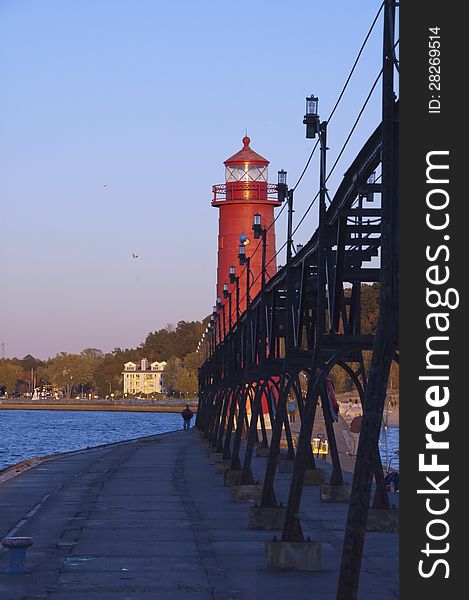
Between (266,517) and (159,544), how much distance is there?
249cm

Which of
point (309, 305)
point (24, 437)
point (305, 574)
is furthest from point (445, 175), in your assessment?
point (24, 437)

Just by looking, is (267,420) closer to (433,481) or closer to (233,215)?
(233,215)

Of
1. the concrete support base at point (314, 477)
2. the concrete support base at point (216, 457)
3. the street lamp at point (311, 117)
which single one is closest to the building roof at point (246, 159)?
the concrete support base at point (216, 457)

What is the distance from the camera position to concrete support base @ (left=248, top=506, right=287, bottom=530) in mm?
24328

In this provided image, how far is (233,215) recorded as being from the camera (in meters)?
85.3

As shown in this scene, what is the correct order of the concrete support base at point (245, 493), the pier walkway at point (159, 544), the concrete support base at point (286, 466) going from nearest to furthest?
the pier walkway at point (159, 544)
the concrete support base at point (245, 493)
the concrete support base at point (286, 466)

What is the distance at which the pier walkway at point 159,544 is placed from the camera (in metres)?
17.9

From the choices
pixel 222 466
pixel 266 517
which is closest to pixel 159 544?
pixel 266 517

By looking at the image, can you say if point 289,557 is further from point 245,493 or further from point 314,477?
point 314,477

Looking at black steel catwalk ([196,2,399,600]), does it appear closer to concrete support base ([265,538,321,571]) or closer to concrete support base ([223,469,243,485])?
concrete support base ([265,538,321,571])

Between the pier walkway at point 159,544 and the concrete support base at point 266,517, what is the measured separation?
31cm

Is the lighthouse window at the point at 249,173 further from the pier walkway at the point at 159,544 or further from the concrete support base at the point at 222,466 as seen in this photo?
the pier walkway at the point at 159,544

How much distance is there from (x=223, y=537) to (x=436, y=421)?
13700mm

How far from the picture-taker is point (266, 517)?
24.4 meters
